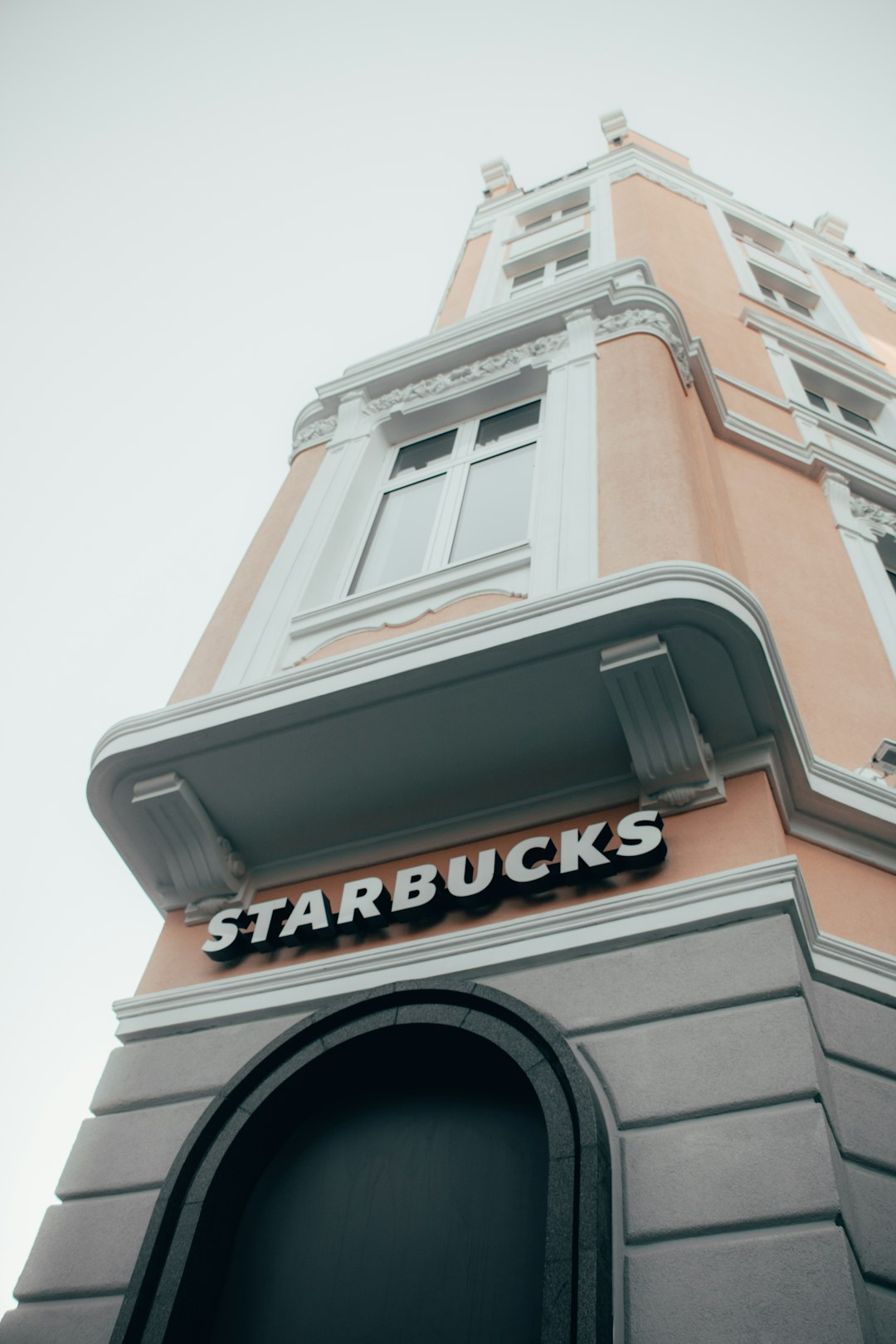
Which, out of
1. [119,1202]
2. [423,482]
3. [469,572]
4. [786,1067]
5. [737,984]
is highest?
[423,482]

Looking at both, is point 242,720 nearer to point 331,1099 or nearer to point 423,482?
point 331,1099

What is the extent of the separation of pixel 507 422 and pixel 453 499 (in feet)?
4.93

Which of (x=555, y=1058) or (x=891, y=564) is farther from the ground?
(x=891, y=564)

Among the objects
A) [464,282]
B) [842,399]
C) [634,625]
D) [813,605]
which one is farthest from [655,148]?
[634,625]

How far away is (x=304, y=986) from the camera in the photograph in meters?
6.45

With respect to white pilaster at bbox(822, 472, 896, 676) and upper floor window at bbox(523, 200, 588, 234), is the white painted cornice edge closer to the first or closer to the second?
white pilaster at bbox(822, 472, 896, 676)

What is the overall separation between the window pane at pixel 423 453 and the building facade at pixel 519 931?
73cm

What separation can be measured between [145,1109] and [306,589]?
167 inches

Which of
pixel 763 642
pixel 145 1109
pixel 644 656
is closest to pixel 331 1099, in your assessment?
pixel 145 1109

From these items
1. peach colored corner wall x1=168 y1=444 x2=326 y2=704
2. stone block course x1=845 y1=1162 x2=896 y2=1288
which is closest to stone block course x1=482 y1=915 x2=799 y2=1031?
stone block course x1=845 y1=1162 x2=896 y2=1288

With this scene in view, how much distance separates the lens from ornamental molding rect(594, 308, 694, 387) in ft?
33.2

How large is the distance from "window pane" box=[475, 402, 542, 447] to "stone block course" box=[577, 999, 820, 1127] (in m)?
6.59

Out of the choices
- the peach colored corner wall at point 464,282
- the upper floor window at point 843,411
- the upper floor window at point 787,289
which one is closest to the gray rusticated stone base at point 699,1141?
the upper floor window at point 843,411

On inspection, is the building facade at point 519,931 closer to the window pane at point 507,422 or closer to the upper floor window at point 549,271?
the window pane at point 507,422
